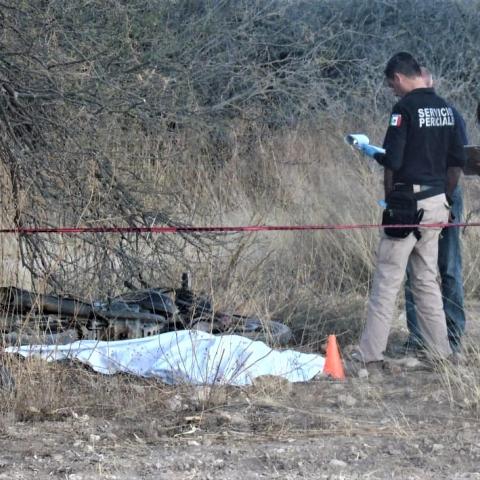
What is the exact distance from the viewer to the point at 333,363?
256 inches

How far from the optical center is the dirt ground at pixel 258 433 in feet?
15.4

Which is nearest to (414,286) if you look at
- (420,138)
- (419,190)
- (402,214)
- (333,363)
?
(402,214)

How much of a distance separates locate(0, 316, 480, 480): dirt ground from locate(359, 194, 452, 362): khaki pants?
1.66 feet

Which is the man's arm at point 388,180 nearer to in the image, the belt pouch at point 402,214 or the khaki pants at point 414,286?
the belt pouch at point 402,214

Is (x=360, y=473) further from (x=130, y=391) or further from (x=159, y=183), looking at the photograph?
(x=159, y=183)

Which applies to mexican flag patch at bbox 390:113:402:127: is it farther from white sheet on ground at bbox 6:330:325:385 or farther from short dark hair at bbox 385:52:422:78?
white sheet on ground at bbox 6:330:325:385

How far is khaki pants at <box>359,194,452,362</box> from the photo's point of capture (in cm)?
671

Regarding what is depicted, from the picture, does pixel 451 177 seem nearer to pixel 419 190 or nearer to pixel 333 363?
pixel 419 190

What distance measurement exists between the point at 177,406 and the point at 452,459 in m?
1.48

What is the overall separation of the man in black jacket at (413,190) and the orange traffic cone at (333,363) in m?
0.29

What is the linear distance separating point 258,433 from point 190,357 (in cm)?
114

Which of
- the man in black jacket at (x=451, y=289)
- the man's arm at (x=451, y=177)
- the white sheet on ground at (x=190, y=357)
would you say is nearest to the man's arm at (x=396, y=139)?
the man's arm at (x=451, y=177)

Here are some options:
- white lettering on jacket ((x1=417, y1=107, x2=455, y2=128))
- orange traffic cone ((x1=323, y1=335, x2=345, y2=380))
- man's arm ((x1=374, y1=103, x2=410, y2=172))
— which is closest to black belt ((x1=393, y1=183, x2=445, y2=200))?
man's arm ((x1=374, y1=103, x2=410, y2=172))

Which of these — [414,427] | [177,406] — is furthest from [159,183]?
[414,427]
